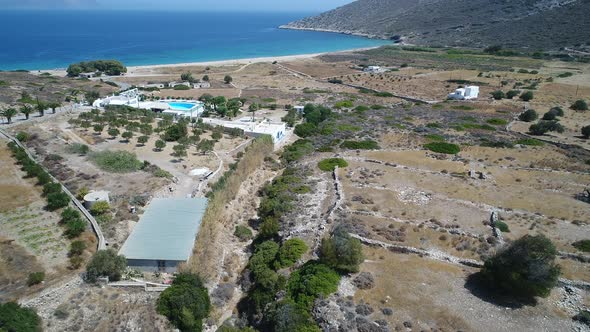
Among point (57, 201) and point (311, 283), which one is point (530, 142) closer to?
point (311, 283)

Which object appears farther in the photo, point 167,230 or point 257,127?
point 257,127

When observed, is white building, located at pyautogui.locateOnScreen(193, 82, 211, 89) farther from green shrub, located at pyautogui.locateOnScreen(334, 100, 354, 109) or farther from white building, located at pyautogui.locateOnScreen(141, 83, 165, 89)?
green shrub, located at pyautogui.locateOnScreen(334, 100, 354, 109)

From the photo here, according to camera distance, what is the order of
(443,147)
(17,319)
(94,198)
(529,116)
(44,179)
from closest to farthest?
(17,319)
(94,198)
(44,179)
(443,147)
(529,116)

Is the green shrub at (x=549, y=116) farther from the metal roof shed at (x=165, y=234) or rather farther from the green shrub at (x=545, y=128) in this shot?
the metal roof shed at (x=165, y=234)

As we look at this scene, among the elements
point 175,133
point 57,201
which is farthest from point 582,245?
point 175,133

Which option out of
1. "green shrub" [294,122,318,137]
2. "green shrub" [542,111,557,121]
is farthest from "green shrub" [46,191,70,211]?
"green shrub" [542,111,557,121]

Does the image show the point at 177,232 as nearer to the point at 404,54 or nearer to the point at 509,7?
the point at 404,54

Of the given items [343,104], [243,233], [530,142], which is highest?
[343,104]

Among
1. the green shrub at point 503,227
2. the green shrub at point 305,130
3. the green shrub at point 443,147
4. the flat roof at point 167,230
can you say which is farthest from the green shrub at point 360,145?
the flat roof at point 167,230
